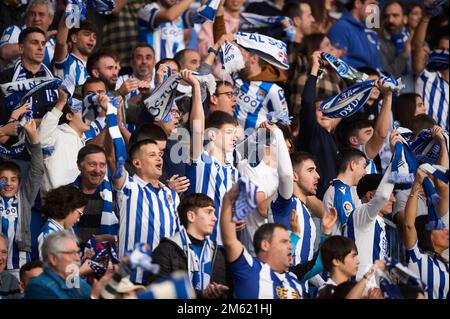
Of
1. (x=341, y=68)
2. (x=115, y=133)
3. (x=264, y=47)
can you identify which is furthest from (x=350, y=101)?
(x=115, y=133)

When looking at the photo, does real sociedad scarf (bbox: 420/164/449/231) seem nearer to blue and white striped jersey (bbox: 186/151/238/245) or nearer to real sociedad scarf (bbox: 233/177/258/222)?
blue and white striped jersey (bbox: 186/151/238/245)

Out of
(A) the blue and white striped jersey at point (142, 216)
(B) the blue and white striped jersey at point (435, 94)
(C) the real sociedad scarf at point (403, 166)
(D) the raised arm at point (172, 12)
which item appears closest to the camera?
(A) the blue and white striped jersey at point (142, 216)

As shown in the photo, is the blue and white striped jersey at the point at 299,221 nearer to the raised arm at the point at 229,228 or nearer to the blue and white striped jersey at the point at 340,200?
the blue and white striped jersey at the point at 340,200

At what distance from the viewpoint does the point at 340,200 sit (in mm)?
10523

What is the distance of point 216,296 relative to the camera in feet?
29.7

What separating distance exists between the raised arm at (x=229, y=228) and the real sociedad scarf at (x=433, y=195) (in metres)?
1.99

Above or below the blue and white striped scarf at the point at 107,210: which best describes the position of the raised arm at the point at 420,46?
above

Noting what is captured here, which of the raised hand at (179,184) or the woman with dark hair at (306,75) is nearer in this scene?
the raised hand at (179,184)

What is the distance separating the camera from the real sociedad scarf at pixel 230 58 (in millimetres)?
11555

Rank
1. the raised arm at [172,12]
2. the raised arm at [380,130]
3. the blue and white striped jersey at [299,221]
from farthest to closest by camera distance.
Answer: the raised arm at [172,12] < the raised arm at [380,130] < the blue and white striped jersey at [299,221]

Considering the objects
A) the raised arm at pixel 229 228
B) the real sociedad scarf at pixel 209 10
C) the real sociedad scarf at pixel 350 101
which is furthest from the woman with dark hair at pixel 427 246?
the real sociedad scarf at pixel 209 10

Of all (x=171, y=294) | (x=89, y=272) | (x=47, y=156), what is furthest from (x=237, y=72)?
(x=171, y=294)

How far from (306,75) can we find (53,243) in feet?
15.3

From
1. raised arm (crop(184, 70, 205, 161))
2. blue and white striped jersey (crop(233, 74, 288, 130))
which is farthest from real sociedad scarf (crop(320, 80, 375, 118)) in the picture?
raised arm (crop(184, 70, 205, 161))
